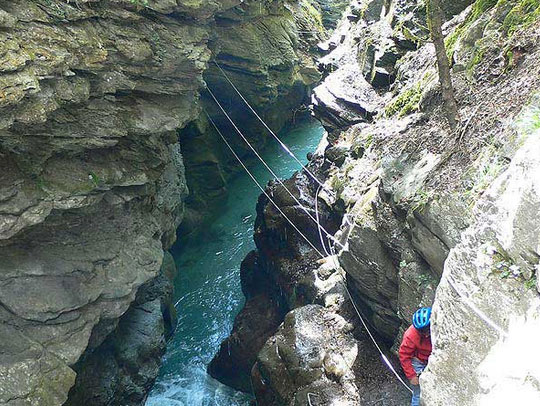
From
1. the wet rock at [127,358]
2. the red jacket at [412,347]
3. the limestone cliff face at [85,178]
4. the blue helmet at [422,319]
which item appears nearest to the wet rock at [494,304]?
the blue helmet at [422,319]

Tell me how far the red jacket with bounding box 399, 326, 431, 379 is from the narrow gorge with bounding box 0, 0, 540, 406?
127 cm

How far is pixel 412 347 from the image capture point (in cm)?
564

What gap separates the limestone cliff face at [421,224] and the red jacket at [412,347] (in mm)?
953

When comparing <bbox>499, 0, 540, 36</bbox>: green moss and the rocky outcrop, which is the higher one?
<bbox>499, 0, 540, 36</bbox>: green moss

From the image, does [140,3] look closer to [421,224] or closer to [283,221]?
[421,224]

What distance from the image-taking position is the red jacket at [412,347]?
5.63 m

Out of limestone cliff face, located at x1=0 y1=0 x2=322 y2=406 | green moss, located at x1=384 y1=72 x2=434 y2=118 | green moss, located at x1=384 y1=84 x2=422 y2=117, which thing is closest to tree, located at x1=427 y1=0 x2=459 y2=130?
green moss, located at x1=384 y1=72 x2=434 y2=118

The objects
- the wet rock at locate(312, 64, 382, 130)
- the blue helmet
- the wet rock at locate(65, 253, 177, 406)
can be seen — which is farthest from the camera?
the wet rock at locate(312, 64, 382, 130)

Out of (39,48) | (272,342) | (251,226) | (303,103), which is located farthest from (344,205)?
(303,103)

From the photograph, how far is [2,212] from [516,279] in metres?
8.39

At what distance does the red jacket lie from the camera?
5629mm

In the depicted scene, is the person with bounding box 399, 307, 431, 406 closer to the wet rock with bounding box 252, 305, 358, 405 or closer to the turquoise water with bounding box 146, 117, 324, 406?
the wet rock with bounding box 252, 305, 358, 405

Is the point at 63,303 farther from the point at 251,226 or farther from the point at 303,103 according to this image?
the point at 303,103

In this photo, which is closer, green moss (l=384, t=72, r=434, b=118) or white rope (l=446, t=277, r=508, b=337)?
white rope (l=446, t=277, r=508, b=337)
